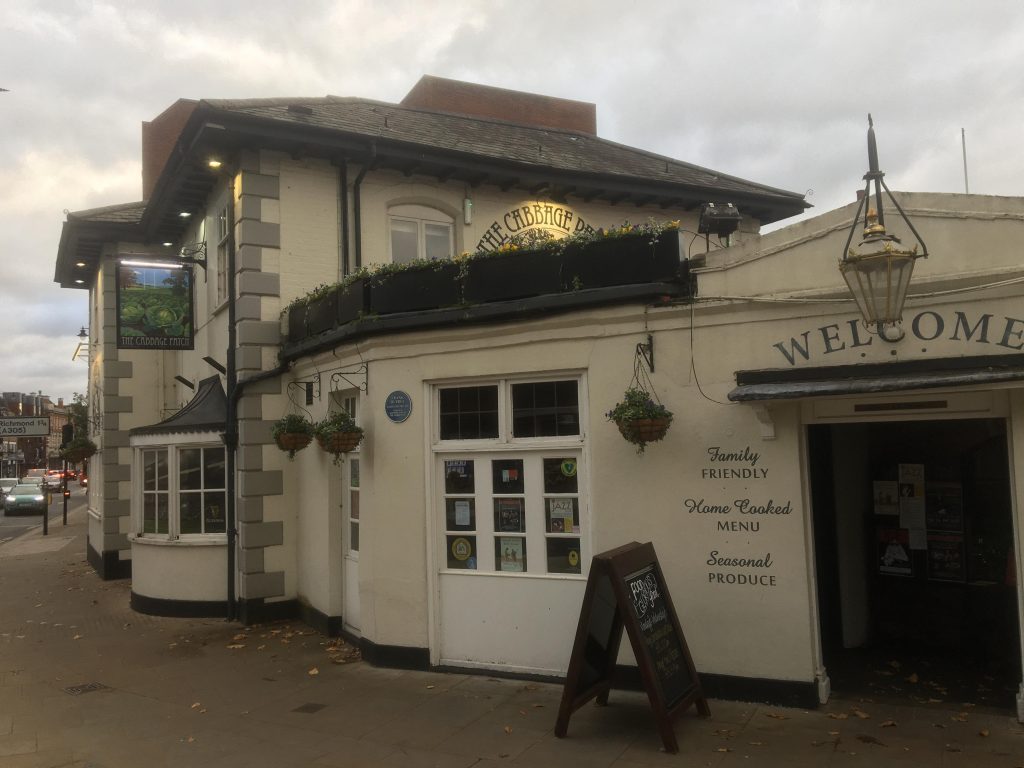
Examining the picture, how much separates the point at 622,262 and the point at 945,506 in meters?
4.10

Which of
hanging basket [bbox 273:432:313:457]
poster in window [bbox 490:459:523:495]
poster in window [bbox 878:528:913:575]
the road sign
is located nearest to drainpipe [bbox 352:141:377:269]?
hanging basket [bbox 273:432:313:457]

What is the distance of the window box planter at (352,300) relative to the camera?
7.92 metres

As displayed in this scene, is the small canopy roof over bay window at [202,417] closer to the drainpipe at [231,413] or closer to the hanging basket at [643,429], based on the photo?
the drainpipe at [231,413]

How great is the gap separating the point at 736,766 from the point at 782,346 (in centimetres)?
303

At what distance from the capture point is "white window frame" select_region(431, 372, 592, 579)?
6.88m

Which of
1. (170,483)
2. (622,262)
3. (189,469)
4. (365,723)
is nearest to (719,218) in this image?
(622,262)

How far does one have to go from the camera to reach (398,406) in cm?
764

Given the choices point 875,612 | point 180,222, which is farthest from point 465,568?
point 180,222

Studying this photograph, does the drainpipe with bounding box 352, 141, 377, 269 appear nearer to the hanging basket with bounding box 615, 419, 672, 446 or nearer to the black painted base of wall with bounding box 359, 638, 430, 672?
the black painted base of wall with bounding box 359, 638, 430, 672

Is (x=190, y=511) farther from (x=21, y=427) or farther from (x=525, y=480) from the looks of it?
(x=21, y=427)

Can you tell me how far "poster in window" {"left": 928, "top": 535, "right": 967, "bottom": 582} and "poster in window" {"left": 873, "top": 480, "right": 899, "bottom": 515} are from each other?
452mm

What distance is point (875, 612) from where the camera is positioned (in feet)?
26.2

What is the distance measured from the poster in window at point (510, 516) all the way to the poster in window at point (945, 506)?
13.4 feet

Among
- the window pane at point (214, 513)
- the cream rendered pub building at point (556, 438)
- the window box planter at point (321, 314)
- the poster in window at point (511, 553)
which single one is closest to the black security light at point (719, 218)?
the cream rendered pub building at point (556, 438)
